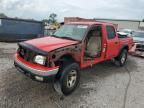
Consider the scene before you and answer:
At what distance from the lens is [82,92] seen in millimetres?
4684

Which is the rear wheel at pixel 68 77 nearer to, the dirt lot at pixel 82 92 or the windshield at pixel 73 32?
the dirt lot at pixel 82 92

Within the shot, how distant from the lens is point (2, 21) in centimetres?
1305

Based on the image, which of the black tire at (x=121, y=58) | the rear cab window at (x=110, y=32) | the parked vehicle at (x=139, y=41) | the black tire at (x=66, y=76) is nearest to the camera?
the black tire at (x=66, y=76)

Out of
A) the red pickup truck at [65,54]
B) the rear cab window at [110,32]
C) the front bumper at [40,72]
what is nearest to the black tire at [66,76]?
the red pickup truck at [65,54]

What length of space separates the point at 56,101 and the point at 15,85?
4.47ft

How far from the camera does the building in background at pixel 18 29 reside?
13.2 meters

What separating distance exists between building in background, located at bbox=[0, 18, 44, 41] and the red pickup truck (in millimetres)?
8706

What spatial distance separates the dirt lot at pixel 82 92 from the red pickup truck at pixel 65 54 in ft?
1.37

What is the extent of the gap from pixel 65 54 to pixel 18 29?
10.4 meters

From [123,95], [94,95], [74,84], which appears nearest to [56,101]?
[74,84]

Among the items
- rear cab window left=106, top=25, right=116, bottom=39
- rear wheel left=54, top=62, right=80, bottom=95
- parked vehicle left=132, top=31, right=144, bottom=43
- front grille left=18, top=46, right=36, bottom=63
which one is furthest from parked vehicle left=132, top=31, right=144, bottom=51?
front grille left=18, top=46, right=36, bottom=63

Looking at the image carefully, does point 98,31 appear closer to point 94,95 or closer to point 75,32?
point 75,32

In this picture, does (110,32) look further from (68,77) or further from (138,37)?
(138,37)

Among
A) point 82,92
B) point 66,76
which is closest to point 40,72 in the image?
point 66,76
